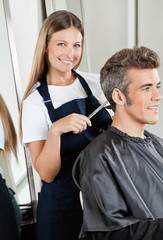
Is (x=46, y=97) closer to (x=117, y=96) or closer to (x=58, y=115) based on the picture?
(x=58, y=115)

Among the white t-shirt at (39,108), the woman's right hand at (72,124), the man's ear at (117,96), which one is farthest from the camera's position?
the white t-shirt at (39,108)

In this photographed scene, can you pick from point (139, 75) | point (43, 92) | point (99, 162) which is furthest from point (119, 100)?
point (43, 92)

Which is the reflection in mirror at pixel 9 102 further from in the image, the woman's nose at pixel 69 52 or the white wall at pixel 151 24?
the white wall at pixel 151 24

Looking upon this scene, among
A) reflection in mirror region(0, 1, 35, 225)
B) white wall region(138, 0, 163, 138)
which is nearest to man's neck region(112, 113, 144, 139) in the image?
reflection in mirror region(0, 1, 35, 225)

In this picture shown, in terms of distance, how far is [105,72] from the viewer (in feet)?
4.62

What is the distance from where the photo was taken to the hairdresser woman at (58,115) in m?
1.47

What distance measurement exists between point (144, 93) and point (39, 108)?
22.6 inches

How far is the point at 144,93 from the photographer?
4.35 ft

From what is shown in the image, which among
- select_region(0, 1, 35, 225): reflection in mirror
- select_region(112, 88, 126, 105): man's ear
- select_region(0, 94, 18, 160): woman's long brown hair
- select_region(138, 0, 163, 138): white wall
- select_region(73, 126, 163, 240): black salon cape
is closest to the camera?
select_region(73, 126, 163, 240): black salon cape

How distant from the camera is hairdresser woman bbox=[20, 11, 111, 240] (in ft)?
4.83

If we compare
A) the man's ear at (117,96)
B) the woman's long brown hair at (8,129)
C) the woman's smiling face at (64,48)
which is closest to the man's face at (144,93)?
the man's ear at (117,96)

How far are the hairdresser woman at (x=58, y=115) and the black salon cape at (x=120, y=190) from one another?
0.20 metres

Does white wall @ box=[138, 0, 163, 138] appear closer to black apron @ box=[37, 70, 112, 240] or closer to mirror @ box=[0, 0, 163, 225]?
mirror @ box=[0, 0, 163, 225]

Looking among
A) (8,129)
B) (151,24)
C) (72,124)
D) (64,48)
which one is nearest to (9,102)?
(8,129)
